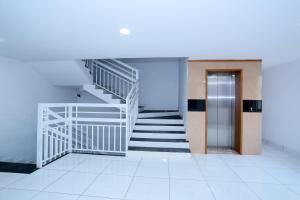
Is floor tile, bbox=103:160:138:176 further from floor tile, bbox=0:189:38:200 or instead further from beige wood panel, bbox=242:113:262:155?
beige wood panel, bbox=242:113:262:155

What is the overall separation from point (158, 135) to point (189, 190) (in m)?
2.22

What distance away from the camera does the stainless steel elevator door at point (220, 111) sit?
4.93 m

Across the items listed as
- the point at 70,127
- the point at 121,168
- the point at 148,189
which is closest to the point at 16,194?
the point at 121,168

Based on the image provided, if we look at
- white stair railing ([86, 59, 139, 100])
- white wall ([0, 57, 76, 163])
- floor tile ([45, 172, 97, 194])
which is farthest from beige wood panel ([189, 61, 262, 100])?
white wall ([0, 57, 76, 163])

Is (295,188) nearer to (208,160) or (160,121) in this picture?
(208,160)

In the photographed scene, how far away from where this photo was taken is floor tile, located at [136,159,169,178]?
3.17 m

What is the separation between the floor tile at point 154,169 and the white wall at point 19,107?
326 centimetres

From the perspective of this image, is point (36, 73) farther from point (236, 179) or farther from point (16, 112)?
point (236, 179)

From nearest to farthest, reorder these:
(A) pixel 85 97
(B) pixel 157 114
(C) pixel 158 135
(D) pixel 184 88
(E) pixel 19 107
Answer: (E) pixel 19 107 → (C) pixel 158 135 → (D) pixel 184 88 → (B) pixel 157 114 → (A) pixel 85 97

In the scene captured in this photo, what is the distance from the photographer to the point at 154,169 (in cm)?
341

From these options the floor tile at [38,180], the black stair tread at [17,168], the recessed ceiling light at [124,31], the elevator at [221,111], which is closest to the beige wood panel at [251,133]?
the elevator at [221,111]

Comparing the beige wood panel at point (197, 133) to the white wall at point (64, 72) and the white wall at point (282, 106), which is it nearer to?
the white wall at point (282, 106)

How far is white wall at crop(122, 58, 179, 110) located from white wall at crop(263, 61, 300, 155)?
9.74 ft

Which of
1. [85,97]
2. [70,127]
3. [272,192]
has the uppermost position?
[85,97]
